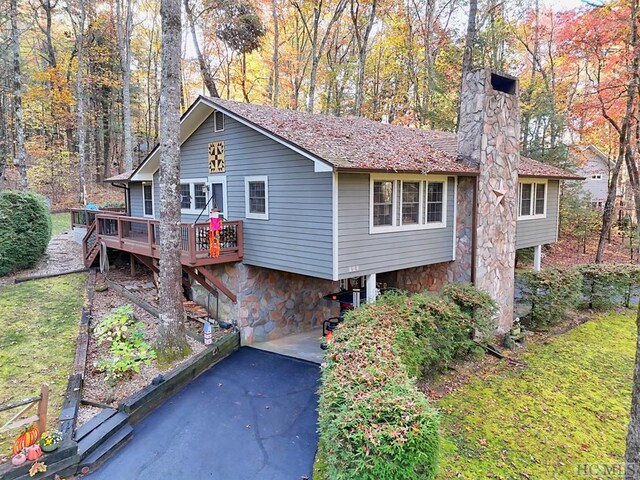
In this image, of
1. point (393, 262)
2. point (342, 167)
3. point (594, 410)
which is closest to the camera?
point (594, 410)

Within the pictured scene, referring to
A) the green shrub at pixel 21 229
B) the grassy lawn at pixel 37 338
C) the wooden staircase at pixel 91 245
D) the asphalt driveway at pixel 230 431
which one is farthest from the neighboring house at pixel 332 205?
the asphalt driveway at pixel 230 431

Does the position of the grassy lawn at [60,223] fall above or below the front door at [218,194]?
below

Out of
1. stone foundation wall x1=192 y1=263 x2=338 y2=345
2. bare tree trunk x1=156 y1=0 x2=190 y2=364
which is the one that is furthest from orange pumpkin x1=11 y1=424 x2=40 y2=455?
stone foundation wall x1=192 y1=263 x2=338 y2=345

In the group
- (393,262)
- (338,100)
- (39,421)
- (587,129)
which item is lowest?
(39,421)

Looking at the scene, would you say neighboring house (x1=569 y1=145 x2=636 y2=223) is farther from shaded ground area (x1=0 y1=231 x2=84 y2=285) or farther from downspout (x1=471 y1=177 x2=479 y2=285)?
shaded ground area (x1=0 y1=231 x2=84 y2=285)

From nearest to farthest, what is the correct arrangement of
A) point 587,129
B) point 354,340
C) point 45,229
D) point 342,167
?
point 354,340 → point 342,167 → point 45,229 → point 587,129

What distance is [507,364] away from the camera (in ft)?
28.6

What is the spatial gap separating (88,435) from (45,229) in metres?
9.00

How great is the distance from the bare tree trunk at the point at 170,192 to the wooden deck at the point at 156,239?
2.68 feet

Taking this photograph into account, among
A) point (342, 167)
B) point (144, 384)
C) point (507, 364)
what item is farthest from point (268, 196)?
point (507, 364)

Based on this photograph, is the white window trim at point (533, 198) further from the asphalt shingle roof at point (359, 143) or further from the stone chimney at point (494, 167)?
the stone chimney at point (494, 167)

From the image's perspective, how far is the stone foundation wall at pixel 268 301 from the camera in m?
10.2

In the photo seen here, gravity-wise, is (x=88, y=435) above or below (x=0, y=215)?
below

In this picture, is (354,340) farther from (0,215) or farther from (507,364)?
(0,215)
